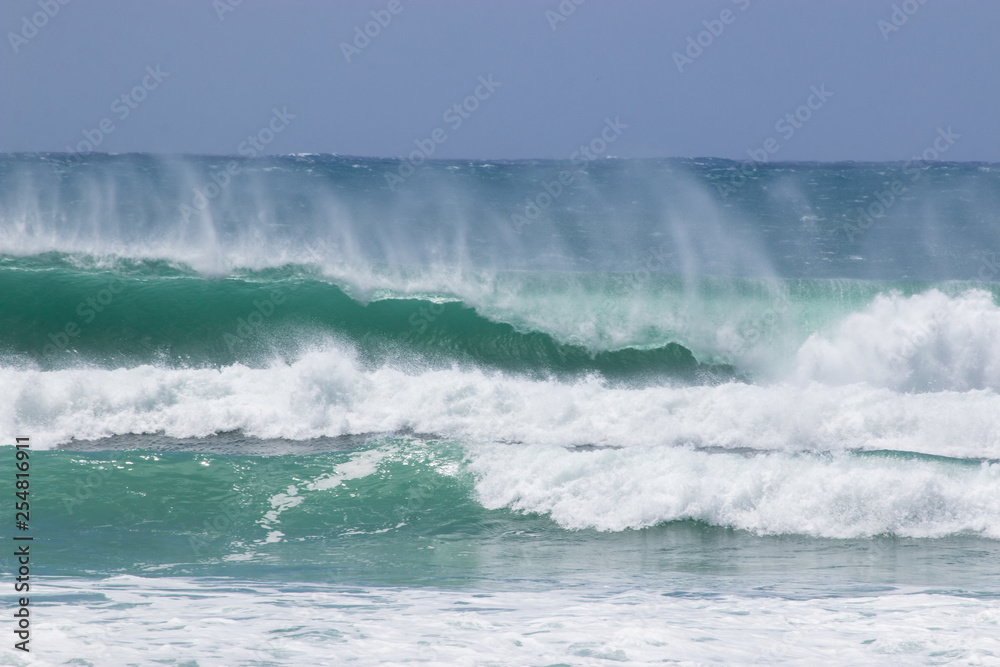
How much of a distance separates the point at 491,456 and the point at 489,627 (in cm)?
410

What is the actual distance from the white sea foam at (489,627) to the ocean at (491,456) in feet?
0.09

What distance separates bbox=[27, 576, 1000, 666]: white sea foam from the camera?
14.8 feet

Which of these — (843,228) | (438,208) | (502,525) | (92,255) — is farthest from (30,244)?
(843,228)

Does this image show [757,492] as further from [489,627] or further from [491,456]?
[489,627]

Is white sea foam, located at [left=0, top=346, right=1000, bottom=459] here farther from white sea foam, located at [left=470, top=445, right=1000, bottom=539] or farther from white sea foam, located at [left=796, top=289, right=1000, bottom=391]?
white sea foam, located at [left=470, top=445, right=1000, bottom=539]

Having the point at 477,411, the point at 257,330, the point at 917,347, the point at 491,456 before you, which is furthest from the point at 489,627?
the point at 917,347

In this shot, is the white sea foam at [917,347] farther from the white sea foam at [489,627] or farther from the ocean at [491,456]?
the white sea foam at [489,627]

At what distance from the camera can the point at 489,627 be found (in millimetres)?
4980

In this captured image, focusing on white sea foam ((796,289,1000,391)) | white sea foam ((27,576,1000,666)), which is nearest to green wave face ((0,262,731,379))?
white sea foam ((796,289,1000,391))

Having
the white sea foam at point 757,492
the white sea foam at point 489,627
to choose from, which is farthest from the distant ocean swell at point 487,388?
the white sea foam at point 489,627

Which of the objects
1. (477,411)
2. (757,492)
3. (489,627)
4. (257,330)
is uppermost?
(257,330)

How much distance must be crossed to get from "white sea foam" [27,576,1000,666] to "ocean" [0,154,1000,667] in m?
0.03

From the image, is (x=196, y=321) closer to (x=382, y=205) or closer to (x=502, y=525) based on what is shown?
(x=502, y=525)

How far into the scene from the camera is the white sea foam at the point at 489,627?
4512 mm
